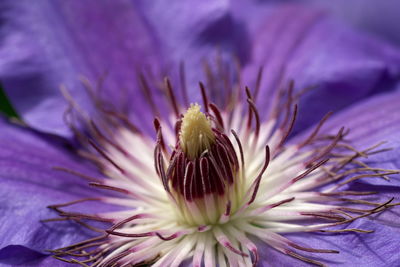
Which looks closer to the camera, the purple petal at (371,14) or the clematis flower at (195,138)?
the clematis flower at (195,138)

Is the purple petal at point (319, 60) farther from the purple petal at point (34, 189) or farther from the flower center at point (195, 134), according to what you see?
the purple petal at point (34, 189)

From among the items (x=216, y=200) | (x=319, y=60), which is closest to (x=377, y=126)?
(x=319, y=60)

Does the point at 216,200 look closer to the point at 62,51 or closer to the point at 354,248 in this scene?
the point at 354,248

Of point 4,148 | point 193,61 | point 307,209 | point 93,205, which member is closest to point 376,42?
point 193,61

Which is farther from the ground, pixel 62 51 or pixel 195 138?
pixel 62 51

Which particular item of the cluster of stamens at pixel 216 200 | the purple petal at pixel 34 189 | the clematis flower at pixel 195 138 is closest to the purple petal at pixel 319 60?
the clematis flower at pixel 195 138

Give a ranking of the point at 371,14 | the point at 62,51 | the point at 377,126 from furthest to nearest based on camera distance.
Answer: the point at 371,14 → the point at 62,51 → the point at 377,126

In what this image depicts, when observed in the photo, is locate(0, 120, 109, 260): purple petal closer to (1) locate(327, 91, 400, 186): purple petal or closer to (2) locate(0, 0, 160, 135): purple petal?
(2) locate(0, 0, 160, 135): purple petal

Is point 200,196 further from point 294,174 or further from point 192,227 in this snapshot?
point 294,174
